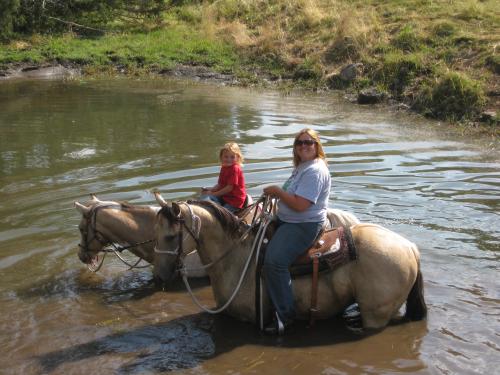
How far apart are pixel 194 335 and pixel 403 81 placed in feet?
53.1

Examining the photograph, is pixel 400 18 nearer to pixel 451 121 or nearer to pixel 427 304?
pixel 451 121

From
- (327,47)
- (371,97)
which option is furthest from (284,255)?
(327,47)

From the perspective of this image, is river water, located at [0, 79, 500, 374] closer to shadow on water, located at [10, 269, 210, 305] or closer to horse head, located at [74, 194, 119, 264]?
shadow on water, located at [10, 269, 210, 305]

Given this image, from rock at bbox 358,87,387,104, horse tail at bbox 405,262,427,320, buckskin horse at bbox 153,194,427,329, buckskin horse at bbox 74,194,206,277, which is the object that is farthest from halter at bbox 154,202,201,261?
rock at bbox 358,87,387,104

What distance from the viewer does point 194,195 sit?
11.6 m

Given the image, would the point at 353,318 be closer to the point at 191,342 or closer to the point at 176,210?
the point at 191,342

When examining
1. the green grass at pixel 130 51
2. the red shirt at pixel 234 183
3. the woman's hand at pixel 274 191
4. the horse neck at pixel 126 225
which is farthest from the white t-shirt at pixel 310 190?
the green grass at pixel 130 51

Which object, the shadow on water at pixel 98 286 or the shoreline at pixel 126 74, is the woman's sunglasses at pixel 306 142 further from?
the shoreline at pixel 126 74

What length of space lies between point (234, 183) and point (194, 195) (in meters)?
3.28

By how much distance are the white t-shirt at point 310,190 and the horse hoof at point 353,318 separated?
1.26m

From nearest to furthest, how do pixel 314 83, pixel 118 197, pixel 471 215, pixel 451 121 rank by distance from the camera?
pixel 471 215, pixel 118 197, pixel 451 121, pixel 314 83

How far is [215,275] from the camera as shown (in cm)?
697

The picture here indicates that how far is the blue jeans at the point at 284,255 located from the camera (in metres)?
6.59

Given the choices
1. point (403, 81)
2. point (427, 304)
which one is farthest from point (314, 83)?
point (427, 304)
